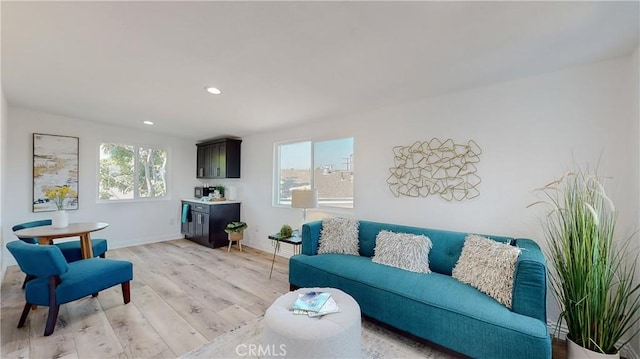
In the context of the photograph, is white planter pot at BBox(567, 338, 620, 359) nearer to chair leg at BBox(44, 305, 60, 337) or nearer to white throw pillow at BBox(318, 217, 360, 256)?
white throw pillow at BBox(318, 217, 360, 256)

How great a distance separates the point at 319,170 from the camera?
4.06 m

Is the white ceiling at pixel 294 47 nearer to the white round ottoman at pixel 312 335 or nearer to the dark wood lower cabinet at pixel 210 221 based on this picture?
the white round ottoman at pixel 312 335

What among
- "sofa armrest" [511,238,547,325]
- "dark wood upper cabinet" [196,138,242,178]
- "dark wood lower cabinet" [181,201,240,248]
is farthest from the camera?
"dark wood upper cabinet" [196,138,242,178]

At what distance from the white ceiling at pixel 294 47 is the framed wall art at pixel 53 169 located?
3.80 feet

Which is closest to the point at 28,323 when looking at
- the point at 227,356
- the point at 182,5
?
the point at 227,356

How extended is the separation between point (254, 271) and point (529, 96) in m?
3.80

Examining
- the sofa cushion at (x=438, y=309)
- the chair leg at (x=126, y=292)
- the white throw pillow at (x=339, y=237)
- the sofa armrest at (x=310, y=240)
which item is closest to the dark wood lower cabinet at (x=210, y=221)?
the chair leg at (x=126, y=292)

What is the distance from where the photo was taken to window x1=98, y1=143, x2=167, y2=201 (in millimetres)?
4645

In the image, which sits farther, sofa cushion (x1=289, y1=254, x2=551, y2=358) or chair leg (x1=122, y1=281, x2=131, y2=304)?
chair leg (x1=122, y1=281, x2=131, y2=304)

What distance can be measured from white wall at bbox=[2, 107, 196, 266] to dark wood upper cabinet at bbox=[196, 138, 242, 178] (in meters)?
0.54

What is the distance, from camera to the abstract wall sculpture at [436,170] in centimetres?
261

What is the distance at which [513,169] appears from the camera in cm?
238

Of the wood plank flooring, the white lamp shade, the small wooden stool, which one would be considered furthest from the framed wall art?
the white lamp shade

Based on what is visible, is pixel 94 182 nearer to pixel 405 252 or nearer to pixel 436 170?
pixel 405 252
